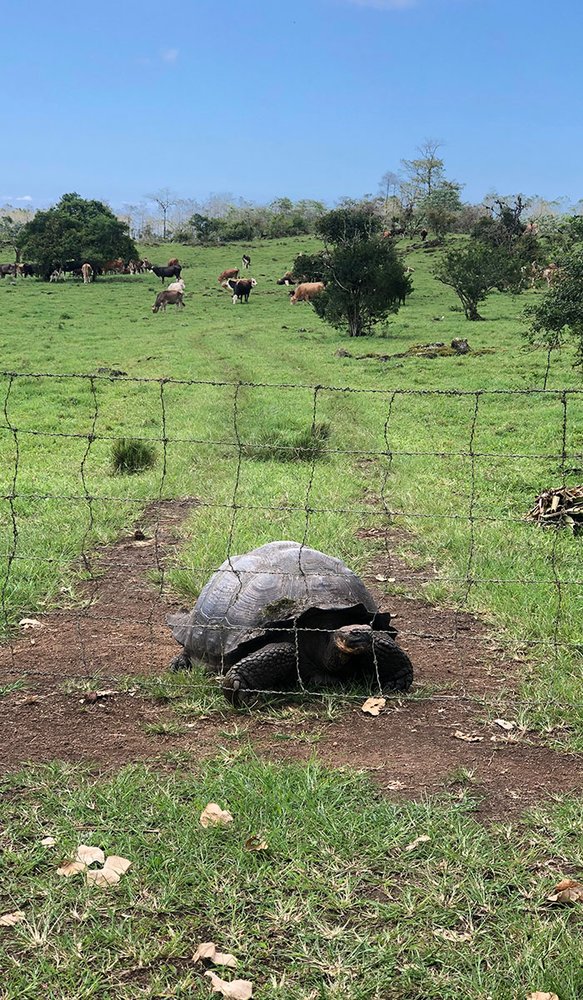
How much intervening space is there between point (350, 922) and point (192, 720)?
172 centimetres

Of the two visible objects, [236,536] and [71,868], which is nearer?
[71,868]

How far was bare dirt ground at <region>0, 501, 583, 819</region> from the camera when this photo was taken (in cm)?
402

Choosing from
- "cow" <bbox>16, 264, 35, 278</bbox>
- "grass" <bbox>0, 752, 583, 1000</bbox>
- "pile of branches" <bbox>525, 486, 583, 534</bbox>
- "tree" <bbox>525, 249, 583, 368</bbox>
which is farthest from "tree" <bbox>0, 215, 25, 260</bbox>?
"grass" <bbox>0, 752, 583, 1000</bbox>

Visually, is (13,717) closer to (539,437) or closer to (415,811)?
(415,811)

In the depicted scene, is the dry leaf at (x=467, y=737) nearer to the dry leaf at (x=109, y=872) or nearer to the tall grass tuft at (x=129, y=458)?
the dry leaf at (x=109, y=872)

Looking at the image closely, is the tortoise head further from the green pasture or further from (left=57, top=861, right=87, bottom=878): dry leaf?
(left=57, top=861, right=87, bottom=878): dry leaf

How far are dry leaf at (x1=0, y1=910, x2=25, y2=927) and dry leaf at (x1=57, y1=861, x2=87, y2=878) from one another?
9.1 inches

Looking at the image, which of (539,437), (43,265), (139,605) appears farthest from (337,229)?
(139,605)

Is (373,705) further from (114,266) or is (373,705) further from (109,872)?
(114,266)

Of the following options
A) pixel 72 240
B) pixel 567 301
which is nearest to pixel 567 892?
pixel 567 301

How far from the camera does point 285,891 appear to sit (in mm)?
3184

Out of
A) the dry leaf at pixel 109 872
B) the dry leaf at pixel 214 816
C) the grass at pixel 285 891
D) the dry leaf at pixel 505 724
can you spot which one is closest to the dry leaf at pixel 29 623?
the grass at pixel 285 891

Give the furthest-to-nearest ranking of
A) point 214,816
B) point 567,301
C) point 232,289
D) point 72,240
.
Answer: point 72,240 < point 232,289 < point 567,301 < point 214,816

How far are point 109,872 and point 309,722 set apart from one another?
59.6 inches
